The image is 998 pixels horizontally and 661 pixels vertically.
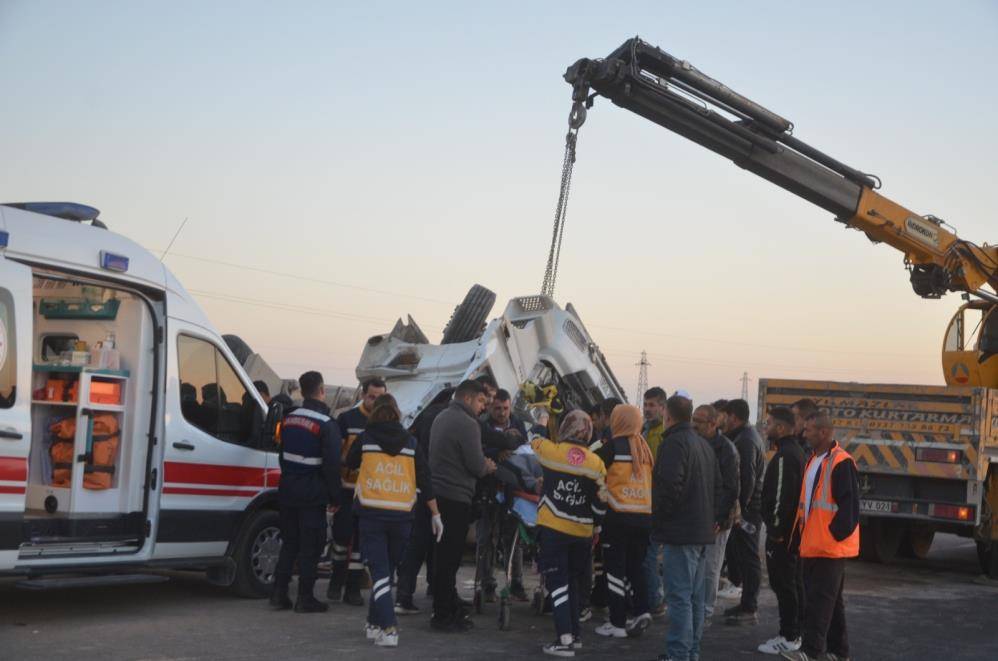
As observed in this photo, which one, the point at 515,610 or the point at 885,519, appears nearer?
the point at 515,610

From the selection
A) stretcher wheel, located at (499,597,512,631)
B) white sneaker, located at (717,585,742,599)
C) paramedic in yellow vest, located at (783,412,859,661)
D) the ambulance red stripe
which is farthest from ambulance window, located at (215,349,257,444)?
white sneaker, located at (717,585,742,599)

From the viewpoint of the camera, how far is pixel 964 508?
12984mm

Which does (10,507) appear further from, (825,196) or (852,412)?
(825,196)

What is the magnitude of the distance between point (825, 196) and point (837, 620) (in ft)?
25.6

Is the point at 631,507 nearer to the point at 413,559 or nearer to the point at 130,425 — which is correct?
the point at 413,559

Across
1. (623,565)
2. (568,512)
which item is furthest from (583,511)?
(623,565)

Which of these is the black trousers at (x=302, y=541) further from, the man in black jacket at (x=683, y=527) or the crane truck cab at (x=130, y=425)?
the man in black jacket at (x=683, y=527)

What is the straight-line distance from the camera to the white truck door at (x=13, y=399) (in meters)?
7.74

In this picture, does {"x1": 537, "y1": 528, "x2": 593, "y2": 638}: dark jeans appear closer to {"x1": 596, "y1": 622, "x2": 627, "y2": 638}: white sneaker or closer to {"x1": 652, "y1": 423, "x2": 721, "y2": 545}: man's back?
{"x1": 596, "y1": 622, "x2": 627, "y2": 638}: white sneaker

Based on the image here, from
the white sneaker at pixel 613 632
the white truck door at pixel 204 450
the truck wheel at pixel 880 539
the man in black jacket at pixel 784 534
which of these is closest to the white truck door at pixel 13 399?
the white truck door at pixel 204 450

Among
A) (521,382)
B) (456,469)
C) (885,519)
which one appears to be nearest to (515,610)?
(456,469)

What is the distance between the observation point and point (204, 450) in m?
9.36

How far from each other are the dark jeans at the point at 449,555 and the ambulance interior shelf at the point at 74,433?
2585 millimetres

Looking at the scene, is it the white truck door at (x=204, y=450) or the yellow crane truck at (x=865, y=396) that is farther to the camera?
the yellow crane truck at (x=865, y=396)
